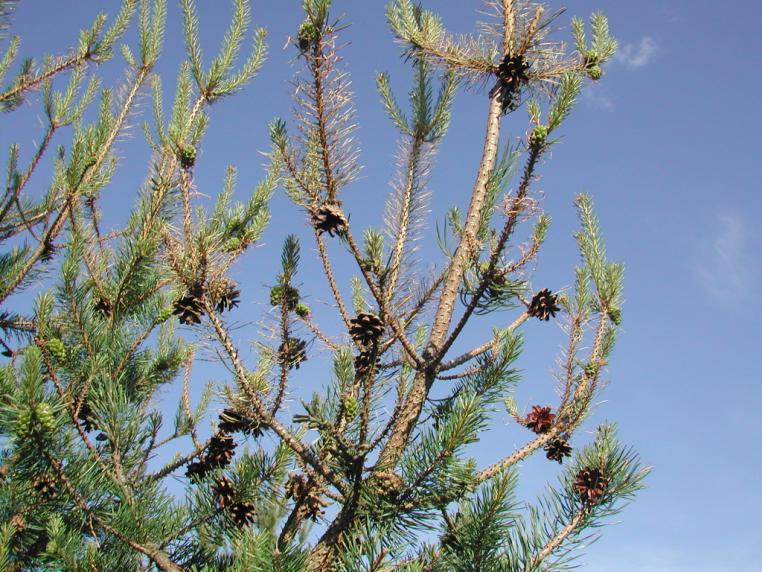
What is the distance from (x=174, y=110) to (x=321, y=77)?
4.41ft

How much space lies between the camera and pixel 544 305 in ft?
8.08

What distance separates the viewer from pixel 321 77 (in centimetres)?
210

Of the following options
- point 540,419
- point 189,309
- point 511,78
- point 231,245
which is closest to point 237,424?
point 189,309

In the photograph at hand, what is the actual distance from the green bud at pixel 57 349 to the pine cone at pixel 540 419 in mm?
1920

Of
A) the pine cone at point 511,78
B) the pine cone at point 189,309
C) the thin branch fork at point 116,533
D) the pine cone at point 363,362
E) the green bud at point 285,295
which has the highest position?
the pine cone at point 511,78

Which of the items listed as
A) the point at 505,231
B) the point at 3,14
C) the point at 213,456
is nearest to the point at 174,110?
the point at 3,14

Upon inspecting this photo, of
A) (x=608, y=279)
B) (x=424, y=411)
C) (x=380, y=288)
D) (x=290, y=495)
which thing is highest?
(x=608, y=279)

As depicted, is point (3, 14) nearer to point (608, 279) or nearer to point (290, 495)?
point (290, 495)

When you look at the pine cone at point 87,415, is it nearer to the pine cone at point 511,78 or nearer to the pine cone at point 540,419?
the pine cone at point 540,419

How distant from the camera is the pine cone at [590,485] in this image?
215 cm

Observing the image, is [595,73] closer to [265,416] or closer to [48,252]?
[265,416]

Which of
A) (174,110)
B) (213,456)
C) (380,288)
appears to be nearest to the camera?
(380,288)

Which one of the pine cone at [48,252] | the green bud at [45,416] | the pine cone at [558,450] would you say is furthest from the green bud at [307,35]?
the pine cone at [48,252]

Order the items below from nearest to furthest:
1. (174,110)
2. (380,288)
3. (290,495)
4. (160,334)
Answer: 1. (380,288)
2. (290,495)
3. (174,110)
4. (160,334)
